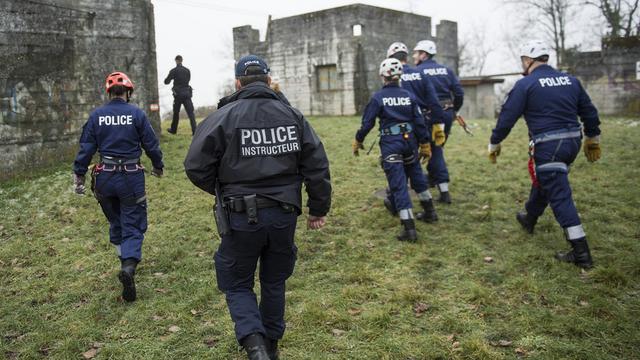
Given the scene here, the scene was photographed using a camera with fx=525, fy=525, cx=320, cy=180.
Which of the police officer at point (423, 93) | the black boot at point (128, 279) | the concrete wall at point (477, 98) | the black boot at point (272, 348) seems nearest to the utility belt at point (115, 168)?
the black boot at point (128, 279)

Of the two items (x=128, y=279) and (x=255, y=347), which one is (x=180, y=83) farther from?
(x=255, y=347)

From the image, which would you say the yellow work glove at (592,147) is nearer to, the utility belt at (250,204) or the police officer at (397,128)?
the police officer at (397,128)

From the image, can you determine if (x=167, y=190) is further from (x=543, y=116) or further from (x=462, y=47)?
(x=462, y=47)

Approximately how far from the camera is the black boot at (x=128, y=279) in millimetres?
5188

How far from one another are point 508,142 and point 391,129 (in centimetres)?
771

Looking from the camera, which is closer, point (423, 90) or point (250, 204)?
point (250, 204)

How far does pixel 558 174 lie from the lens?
219 inches

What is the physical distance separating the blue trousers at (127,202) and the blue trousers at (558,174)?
4.29m

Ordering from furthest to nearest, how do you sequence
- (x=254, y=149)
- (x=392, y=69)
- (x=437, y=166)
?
(x=437, y=166) < (x=392, y=69) < (x=254, y=149)

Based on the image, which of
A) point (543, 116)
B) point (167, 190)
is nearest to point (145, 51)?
point (167, 190)

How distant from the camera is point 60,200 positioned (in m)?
9.06

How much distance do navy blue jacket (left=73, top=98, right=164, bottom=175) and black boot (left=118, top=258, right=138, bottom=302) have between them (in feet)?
3.63

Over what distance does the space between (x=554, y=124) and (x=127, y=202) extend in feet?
15.0

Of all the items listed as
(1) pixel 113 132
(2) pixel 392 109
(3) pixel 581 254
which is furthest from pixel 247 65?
(3) pixel 581 254
